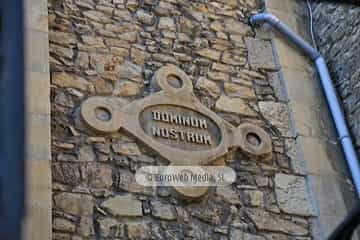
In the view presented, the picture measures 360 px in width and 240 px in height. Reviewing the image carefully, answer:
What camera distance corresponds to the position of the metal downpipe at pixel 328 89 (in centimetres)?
461

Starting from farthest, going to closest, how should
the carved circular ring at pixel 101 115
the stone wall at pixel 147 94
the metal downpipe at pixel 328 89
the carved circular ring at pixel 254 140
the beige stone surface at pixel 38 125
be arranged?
1. the metal downpipe at pixel 328 89
2. the carved circular ring at pixel 254 140
3. the carved circular ring at pixel 101 115
4. the stone wall at pixel 147 94
5. the beige stone surface at pixel 38 125

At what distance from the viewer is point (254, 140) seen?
458 centimetres

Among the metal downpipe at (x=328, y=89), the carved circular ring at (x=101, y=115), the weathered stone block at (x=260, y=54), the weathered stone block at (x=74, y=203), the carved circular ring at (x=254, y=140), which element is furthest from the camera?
the weathered stone block at (x=260, y=54)

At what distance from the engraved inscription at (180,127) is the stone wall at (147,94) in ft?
0.43

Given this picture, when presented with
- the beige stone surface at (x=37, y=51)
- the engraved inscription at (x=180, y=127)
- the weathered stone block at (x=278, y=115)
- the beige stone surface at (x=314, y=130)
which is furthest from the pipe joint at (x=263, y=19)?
the beige stone surface at (x=37, y=51)

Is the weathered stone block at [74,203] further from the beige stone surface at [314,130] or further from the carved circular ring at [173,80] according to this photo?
the beige stone surface at [314,130]

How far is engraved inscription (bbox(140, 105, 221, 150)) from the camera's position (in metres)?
4.36

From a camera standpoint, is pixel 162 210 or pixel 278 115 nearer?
pixel 162 210

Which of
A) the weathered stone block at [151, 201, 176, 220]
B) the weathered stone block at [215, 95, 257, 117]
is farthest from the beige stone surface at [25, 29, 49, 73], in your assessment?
the weathered stone block at [215, 95, 257, 117]

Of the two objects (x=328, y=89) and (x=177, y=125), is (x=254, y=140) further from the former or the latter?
(x=328, y=89)

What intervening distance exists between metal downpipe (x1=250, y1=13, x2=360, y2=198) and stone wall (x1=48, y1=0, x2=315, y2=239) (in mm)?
135

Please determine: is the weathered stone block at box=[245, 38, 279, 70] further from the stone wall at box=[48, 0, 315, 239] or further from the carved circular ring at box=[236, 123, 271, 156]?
the carved circular ring at box=[236, 123, 271, 156]

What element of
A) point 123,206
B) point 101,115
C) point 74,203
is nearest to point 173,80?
point 101,115

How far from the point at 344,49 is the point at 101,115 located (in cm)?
171
